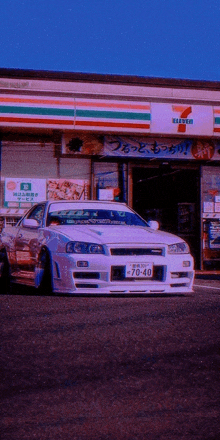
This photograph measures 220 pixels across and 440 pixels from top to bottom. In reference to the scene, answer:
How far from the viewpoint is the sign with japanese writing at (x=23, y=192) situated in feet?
51.7

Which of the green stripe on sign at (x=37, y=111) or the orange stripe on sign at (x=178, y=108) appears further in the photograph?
→ the orange stripe on sign at (x=178, y=108)

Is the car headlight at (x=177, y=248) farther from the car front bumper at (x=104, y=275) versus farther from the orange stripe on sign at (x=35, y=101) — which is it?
the orange stripe on sign at (x=35, y=101)

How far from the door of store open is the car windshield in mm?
7000

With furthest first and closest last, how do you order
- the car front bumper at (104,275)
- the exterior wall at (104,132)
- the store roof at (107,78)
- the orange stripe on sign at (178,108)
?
1. the orange stripe on sign at (178,108)
2. the store roof at (107,78)
3. the exterior wall at (104,132)
4. the car front bumper at (104,275)

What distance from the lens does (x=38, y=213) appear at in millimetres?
9977

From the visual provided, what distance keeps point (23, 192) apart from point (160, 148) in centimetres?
325

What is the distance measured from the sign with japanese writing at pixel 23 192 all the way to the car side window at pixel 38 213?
5520 mm

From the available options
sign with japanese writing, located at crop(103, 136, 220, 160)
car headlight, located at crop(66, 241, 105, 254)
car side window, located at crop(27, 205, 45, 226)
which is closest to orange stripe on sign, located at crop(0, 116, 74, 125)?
sign with japanese writing, located at crop(103, 136, 220, 160)

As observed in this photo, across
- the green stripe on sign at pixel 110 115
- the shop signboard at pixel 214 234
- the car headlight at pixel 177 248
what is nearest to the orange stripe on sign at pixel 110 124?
the green stripe on sign at pixel 110 115

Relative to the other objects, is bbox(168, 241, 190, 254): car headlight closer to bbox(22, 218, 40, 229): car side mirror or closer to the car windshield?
the car windshield

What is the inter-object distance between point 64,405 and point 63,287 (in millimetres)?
4498

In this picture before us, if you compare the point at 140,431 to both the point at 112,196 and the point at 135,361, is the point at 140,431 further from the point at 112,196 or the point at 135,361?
the point at 112,196

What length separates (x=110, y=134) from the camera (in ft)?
52.4

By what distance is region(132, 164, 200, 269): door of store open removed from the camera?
16.8 meters
